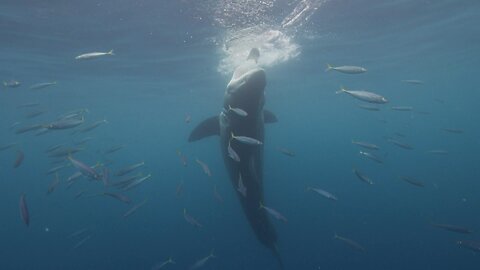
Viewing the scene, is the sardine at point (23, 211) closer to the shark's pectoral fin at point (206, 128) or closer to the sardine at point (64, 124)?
the sardine at point (64, 124)

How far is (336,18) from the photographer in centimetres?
1819

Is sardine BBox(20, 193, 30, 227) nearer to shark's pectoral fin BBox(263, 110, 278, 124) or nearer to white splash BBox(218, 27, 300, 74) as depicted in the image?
shark's pectoral fin BBox(263, 110, 278, 124)

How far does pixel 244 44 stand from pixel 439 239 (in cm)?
1724

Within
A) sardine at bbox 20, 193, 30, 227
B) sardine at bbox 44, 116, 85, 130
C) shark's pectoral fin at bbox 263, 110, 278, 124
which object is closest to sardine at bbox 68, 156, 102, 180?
sardine at bbox 44, 116, 85, 130

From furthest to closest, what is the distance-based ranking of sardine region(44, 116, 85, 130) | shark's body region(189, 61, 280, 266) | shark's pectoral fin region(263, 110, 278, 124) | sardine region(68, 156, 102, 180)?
shark's pectoral fin region(263, 110, 278, 124), sardine region(68, 156, 102, 180), sardine region(44, 116, 85, 130), shark's body region(189, 61, 280, 266)

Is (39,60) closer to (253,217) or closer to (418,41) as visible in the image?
(253,217)

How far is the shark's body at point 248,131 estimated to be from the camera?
21.9ft

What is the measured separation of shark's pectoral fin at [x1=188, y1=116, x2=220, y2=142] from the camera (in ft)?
33.2

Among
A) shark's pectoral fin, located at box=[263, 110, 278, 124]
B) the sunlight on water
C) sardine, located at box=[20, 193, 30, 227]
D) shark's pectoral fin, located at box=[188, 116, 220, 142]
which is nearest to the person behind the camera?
sardine, located at box=[20, 193, 30, 227]

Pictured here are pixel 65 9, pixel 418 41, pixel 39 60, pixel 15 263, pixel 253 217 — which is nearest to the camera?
pixel 253 217

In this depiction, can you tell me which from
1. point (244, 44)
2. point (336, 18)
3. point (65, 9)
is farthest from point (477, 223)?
point (65, 9)

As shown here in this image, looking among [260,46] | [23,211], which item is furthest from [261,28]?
[23,211]

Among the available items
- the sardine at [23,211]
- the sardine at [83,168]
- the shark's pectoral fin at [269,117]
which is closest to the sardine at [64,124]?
the sardine at [83,168]

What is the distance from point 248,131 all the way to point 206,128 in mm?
2880
